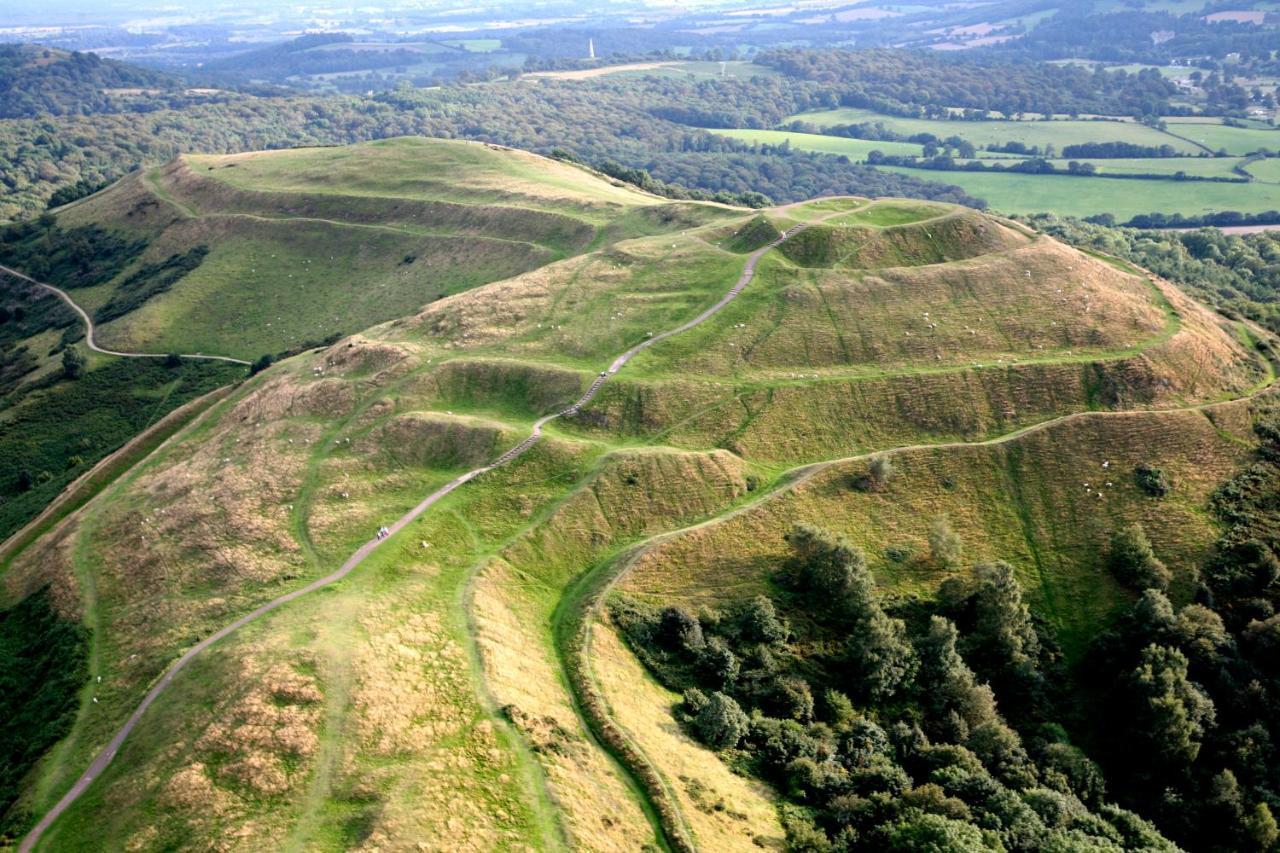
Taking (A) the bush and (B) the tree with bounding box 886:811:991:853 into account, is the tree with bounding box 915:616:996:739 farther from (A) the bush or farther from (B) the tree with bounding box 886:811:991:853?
(A) the bush

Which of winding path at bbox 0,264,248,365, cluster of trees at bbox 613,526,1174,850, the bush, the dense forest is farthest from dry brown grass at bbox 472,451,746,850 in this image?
winding path at bbox 0,264,248,365

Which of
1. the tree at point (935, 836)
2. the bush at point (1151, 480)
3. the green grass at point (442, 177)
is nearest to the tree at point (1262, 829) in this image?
the tree at point (935, 836)

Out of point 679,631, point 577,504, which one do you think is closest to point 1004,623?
point 679,631

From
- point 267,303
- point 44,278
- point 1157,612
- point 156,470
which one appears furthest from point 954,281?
point 44,278

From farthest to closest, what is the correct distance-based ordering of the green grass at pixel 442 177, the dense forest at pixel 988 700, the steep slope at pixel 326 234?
the green grass at pixel 442 177 → the steep slope at pixel 326 234 → the dense forest at pixel 988 700

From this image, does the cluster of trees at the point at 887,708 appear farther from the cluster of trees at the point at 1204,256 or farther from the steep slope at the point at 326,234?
the cluster of trees at the point at 1204,256

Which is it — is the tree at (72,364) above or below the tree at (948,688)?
above

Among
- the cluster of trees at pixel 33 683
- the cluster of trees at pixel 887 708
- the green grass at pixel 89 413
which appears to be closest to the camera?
the cluster of trees at pixel 33 683
